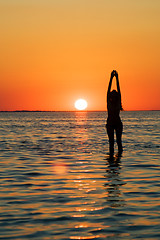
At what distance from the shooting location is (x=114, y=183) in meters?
11.4

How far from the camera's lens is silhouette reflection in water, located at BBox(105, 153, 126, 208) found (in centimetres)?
912

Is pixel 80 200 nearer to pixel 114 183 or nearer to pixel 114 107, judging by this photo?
pixel 114 183

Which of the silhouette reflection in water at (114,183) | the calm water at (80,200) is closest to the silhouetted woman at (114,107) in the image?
the silhouette reflection in water at (114,183)

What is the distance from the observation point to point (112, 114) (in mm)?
18344

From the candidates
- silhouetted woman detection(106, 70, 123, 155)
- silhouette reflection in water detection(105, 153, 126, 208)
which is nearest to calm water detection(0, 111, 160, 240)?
silhouette reflection in water detection(105, 153, 126, 208)

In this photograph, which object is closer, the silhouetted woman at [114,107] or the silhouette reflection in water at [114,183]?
the silhouette reflection in water at [114,183]

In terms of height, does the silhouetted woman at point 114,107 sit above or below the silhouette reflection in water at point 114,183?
above

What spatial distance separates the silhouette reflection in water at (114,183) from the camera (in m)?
9.12

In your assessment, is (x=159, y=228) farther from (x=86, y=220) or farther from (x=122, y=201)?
(x=122, y=201)

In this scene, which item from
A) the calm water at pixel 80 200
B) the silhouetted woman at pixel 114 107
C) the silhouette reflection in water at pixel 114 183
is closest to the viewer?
the calm water at pixel 80 200

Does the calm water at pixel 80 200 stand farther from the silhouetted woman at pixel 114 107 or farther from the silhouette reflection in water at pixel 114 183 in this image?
the silhouetted woman at pixel 114 107

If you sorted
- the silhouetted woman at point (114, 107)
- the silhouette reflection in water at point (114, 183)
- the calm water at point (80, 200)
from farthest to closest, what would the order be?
the silhouetted woman at point (114, 107) → the silhouette reflection in water at point (114, 183) → the calm water at point (80, 200)

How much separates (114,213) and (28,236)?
76.5 inches

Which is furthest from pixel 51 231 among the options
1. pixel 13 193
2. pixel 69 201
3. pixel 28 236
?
pixel 13 193
